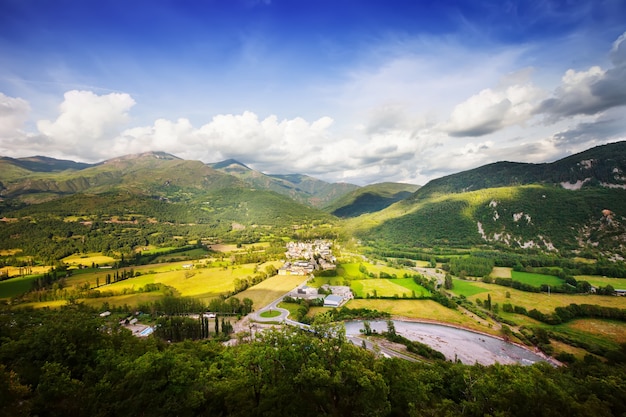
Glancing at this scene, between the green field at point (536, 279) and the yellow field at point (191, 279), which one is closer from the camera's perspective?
the yellow field at point (191, 279)

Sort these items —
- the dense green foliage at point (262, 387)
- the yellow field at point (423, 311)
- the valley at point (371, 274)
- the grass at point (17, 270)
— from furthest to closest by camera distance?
1. the grass at point (17, 270)
2. the yellow field at point (423, 311)
3. the valley at point (371, 274)
4. the dense green foliage at point (262, 387)

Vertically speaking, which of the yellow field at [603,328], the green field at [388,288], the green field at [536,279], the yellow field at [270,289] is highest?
the yellow field at [270,289]

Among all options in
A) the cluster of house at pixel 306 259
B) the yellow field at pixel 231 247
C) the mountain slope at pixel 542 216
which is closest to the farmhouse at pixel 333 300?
the cluster of house at pixel 306 259

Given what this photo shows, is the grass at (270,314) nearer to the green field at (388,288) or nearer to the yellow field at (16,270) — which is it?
the green field at (388,288)

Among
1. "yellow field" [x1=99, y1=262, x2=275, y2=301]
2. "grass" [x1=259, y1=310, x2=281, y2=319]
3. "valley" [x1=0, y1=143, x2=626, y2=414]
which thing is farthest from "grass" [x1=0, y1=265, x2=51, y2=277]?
"grass" [x1=259, y1=310, x2=281, y2=319]

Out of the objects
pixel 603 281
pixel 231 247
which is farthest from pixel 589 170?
pixel 231 247
